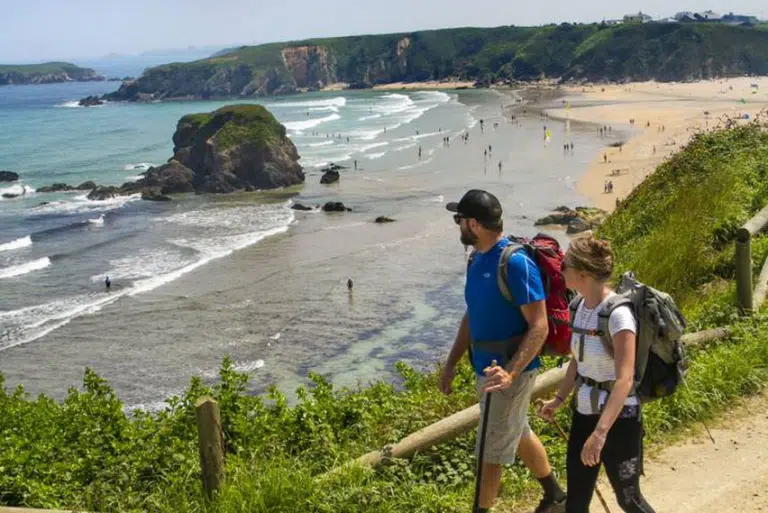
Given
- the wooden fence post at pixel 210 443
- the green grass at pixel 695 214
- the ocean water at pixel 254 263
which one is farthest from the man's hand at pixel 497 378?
the ocean water at pixel 254 263

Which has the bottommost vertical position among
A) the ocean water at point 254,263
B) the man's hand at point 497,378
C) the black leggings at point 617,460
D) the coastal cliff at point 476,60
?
the ocean water at point 254,263

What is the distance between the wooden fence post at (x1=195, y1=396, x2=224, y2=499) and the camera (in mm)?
4734

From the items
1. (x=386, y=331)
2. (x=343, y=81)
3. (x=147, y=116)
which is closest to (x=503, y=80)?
(x=343, y=81)

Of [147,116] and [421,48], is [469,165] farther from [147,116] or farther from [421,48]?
[421,48]

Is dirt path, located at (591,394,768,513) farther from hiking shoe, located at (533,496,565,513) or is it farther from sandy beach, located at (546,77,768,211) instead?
sandy beach, located at (546,77,768,211)

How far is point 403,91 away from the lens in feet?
502

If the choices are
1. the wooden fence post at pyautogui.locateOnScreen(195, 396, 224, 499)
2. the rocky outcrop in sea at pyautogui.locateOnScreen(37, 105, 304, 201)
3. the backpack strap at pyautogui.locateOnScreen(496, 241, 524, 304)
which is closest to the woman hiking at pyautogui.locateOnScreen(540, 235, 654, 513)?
the backpack strap at pyautogui.locateOnScreen(496, 241, 524, 304)

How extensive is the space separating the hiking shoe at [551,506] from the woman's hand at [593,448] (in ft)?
3.33

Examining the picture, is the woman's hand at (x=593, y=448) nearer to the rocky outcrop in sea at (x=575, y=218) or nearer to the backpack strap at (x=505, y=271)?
the backpack strap at (x=505, y=271)

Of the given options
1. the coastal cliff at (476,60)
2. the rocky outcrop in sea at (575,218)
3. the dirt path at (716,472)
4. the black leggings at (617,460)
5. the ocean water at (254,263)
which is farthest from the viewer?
the coastal cliff at (476,60)

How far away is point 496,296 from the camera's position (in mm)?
4262

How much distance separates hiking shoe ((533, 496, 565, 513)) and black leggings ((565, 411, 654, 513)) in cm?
67

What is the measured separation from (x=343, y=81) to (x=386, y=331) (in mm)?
155572

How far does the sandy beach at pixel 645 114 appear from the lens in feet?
165
